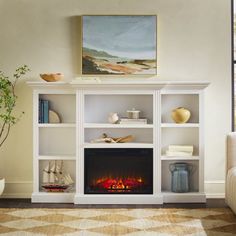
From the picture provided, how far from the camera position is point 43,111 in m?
5.84

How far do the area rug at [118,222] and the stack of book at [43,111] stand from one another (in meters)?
0.99

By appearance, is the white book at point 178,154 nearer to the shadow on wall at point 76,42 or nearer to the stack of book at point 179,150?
the stack of book at point 179,150

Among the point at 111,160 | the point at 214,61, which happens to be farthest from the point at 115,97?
the point at 214,61

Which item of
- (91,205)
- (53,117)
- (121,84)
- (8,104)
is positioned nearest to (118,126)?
(121,84)

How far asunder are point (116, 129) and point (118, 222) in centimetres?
140

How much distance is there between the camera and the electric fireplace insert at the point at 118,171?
5.71 meters

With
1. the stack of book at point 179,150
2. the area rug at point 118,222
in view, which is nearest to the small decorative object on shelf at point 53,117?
the area rug at point 118,222

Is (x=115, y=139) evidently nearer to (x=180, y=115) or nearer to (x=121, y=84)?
(x=121, y=84)

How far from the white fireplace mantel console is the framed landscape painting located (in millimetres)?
220

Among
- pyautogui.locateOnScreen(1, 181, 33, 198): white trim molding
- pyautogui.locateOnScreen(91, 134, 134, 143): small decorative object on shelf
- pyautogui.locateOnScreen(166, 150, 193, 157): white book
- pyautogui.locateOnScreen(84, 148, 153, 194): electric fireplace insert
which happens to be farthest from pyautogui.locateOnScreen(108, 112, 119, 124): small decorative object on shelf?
pyautogui.locateOnScreen(1, 181, 33, 198): white trim molding

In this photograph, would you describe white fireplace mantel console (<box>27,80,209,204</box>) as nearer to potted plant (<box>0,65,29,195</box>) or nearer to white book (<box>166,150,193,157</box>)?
white book (<box>166,150,193,157</box>)

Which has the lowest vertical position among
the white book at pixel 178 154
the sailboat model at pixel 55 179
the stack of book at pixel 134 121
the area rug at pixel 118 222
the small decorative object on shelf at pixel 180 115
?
the area rug at pixel 118 222

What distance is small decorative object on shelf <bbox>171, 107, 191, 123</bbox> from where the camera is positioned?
5.73m

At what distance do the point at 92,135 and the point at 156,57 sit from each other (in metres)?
1.08
